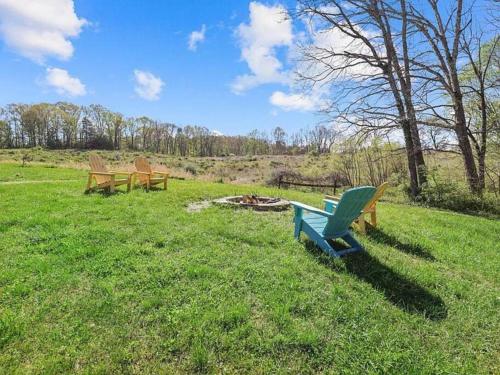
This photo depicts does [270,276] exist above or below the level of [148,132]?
below

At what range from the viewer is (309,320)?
101 inches

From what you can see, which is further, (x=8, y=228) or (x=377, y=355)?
(x=8, y=228)

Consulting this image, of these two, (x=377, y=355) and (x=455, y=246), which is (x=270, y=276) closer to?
(x=377, y=355)

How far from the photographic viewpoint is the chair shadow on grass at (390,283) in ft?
9.50

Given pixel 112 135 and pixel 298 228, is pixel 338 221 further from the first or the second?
pixel 112 135

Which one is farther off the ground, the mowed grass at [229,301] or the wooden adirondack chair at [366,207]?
the wooden adirondack chair at [366,207]

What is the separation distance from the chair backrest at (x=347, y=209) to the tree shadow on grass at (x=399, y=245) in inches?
44.2

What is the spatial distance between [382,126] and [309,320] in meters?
10.9

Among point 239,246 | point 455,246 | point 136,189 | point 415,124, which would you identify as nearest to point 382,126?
point 415,124

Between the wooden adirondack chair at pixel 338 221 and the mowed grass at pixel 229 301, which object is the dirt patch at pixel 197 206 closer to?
the mowed grass at pixel 229 301

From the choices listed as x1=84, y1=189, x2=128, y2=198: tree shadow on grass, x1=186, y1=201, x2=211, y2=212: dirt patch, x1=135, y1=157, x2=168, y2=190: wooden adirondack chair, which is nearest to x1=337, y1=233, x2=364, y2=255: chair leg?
x1=186, y1=201, x2=211, y2=212: dirt patch

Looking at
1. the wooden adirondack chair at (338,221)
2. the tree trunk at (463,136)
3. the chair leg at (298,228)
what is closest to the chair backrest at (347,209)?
the wooden adirondack chair at (338,221)

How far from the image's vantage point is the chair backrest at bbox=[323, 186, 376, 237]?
3.68 m

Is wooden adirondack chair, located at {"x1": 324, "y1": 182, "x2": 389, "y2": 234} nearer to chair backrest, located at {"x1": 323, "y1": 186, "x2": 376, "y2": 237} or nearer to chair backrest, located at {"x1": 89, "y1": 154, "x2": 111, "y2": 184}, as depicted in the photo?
chair backrest, located at {"x1": 323, "y1": 186, "x2": 376, "y2": 237}
